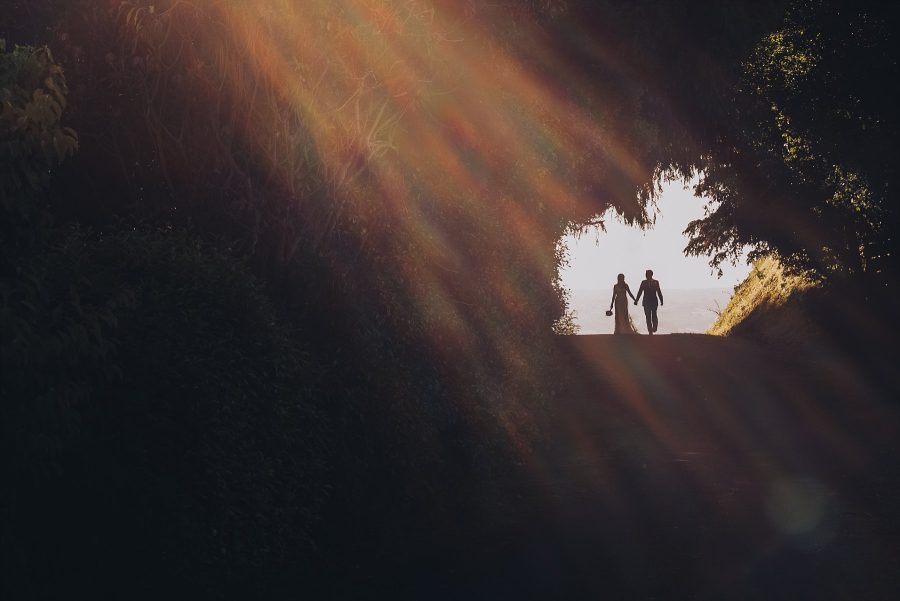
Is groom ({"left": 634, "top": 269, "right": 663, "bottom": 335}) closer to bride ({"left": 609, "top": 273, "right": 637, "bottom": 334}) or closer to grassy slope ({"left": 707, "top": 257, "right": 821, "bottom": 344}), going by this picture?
bride ({"left": 609, "top": 273, "right": 637, "bottom": 334})

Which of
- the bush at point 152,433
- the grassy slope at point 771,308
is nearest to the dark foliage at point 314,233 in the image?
the bush at point 152,433

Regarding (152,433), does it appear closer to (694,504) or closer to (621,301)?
(694,504)

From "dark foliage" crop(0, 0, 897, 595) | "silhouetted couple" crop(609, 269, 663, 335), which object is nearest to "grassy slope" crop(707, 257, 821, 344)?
"silhouetted couple" crop(609, 269, 663, 335)

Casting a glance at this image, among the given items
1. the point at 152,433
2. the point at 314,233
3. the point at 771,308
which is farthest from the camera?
the point at 771,308

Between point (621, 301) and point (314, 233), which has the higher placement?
point (621, 301)

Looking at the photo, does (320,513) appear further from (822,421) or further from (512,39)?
(822,421)

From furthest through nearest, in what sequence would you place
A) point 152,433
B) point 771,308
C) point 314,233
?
point 771,308, point 314,233, point 152,433

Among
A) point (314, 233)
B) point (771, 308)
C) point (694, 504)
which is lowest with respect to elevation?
point (694, 504)

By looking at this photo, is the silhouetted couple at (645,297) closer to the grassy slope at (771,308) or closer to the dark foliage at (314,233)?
the grassy slope at (771,308)

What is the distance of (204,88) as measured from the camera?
11.7m

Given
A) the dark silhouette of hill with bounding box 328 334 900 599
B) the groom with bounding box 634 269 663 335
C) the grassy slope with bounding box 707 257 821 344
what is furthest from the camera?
the groom with bounding box 634 269 663 335

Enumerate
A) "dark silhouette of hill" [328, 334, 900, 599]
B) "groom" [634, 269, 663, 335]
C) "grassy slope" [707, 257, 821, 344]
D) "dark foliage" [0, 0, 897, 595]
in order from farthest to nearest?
"groom" [634, 269, 663, 335] < "grassy slope" [707, 257, 821, 344] < "dark silhouette of hill" [328, 334, 900, 599] < "dark foliage" [0, 0, 897, 595]

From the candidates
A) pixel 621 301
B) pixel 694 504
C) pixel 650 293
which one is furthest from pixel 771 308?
pixel 694 504

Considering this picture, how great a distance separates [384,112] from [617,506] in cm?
528
